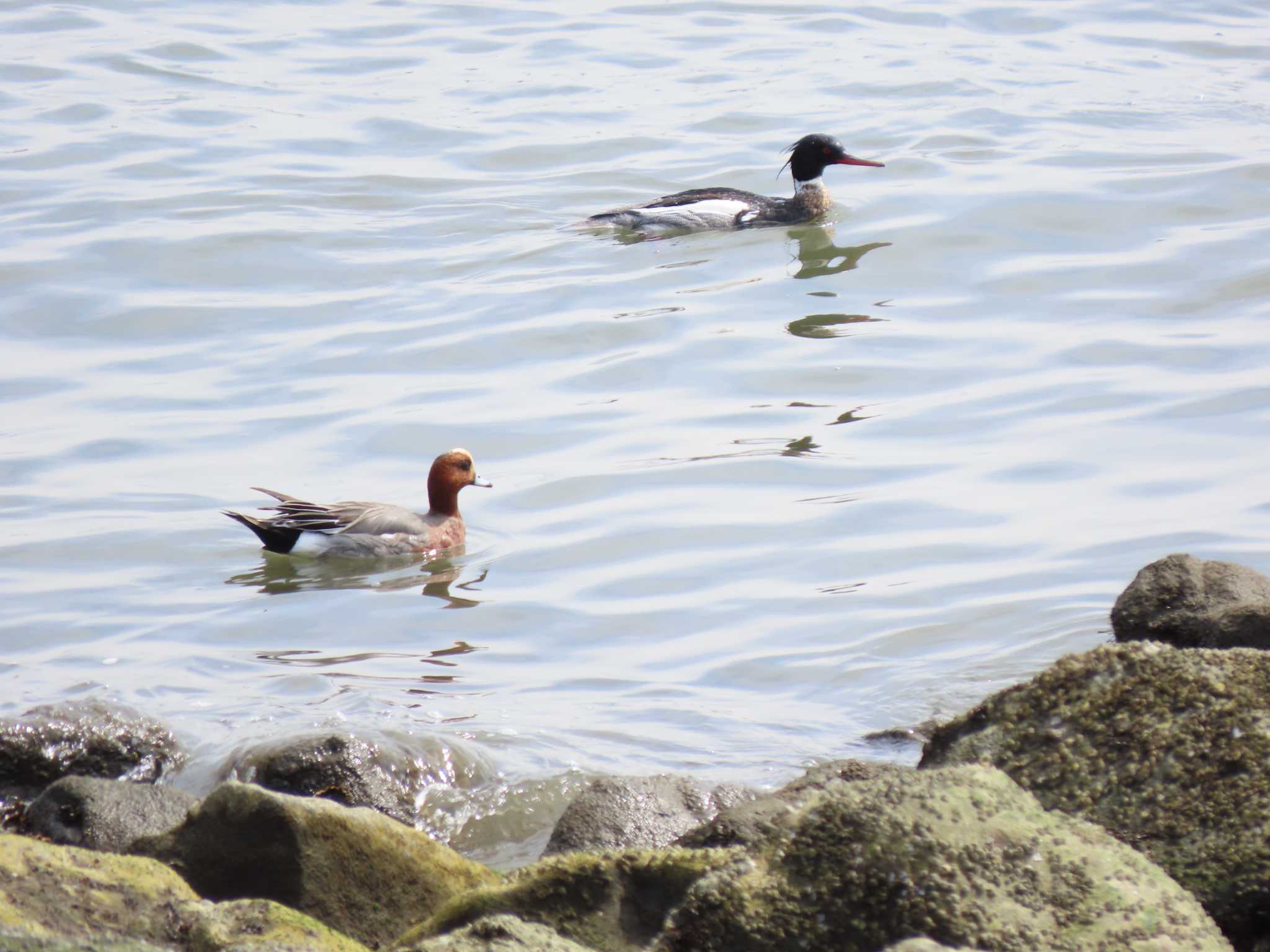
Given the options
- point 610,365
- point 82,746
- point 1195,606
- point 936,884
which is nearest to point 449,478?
point 610,365

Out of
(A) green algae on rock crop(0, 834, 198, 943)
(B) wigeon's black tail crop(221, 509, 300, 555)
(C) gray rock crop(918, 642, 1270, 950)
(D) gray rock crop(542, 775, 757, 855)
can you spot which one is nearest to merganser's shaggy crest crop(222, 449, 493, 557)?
(B) wigeon's black tail crop(221, 509, 300, 555)

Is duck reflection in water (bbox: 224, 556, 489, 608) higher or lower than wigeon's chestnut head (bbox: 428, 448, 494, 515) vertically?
lower

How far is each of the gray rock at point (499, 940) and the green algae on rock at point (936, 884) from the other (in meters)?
0.22

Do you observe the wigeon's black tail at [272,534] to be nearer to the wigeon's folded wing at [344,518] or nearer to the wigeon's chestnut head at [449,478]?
the wigeon's folded wing at [344,518]

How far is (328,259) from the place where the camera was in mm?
14977

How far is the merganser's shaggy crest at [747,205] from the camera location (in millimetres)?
16484

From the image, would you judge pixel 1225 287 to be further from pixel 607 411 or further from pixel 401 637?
pixel 401 637

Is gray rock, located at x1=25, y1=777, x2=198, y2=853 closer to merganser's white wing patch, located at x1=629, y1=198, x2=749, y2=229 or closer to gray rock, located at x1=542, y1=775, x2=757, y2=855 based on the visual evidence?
gray rock, located at x1=542, y1=775, x2=757, y2=855

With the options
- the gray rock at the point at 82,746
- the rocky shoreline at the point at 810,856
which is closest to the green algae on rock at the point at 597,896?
the rocky shoreline at the point at 810,856

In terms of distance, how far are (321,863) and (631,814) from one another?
1075 millimetres

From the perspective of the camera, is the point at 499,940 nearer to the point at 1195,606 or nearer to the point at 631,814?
the point at 631,814

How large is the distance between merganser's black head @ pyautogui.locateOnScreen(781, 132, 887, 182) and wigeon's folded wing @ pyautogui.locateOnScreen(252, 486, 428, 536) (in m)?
9.07

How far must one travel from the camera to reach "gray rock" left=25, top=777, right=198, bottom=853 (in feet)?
16.5

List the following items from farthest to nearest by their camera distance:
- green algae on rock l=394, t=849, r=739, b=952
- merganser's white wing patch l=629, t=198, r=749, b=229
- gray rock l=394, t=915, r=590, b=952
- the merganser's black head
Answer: the merganser's black head → merganser's white wing patch l=629, t=198, r=749, b=229 → green algae on rock l=394, t=849, r=739, b=952 → gray rock l=394, t=915, r=590, b=952
